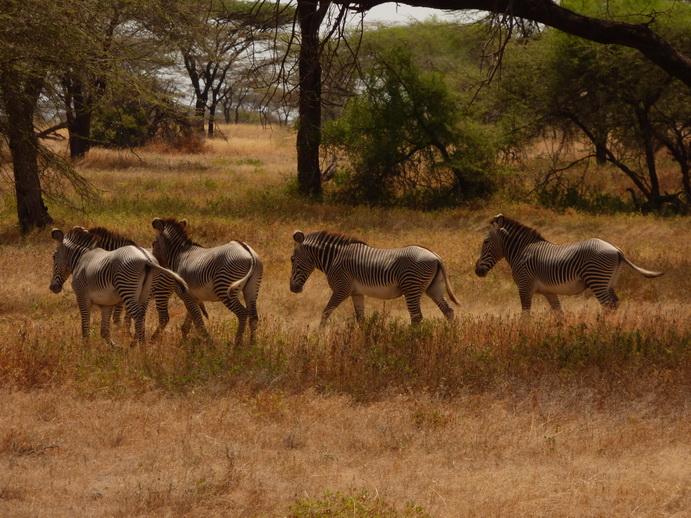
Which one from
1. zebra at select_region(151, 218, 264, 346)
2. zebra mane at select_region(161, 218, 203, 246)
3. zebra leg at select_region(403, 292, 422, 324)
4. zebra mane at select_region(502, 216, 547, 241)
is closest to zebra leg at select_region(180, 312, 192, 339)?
zebra at select_region(151, 218, 264, 346)

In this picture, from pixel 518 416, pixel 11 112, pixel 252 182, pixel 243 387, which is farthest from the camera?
pixel 252 182

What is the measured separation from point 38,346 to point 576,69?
17299 millimetres

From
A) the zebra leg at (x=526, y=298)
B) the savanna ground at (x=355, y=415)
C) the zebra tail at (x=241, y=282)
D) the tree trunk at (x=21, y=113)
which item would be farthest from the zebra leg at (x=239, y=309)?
the tree trunk at (x=21, y=113)

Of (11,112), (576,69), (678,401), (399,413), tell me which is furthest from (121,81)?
(576,69)

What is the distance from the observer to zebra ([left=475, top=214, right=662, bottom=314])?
1066 cm

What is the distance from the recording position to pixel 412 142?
23250 millimetres

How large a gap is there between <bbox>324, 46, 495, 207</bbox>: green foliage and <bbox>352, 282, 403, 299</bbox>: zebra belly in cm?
1216

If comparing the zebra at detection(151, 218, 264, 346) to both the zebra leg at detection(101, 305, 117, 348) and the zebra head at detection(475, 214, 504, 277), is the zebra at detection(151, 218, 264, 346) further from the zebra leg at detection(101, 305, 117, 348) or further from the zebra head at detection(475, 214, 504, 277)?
the zebra head at detection(475, 214, 504, 277)

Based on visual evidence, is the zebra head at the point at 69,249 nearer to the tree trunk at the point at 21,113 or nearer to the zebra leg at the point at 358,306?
the tree trunk at the point at 21,113

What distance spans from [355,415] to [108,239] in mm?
5075

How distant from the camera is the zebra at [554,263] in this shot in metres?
10.7

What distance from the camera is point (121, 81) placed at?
1463cm

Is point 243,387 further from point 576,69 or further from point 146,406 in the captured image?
point 576,69

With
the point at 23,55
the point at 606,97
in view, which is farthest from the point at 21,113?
the point at 606,97
